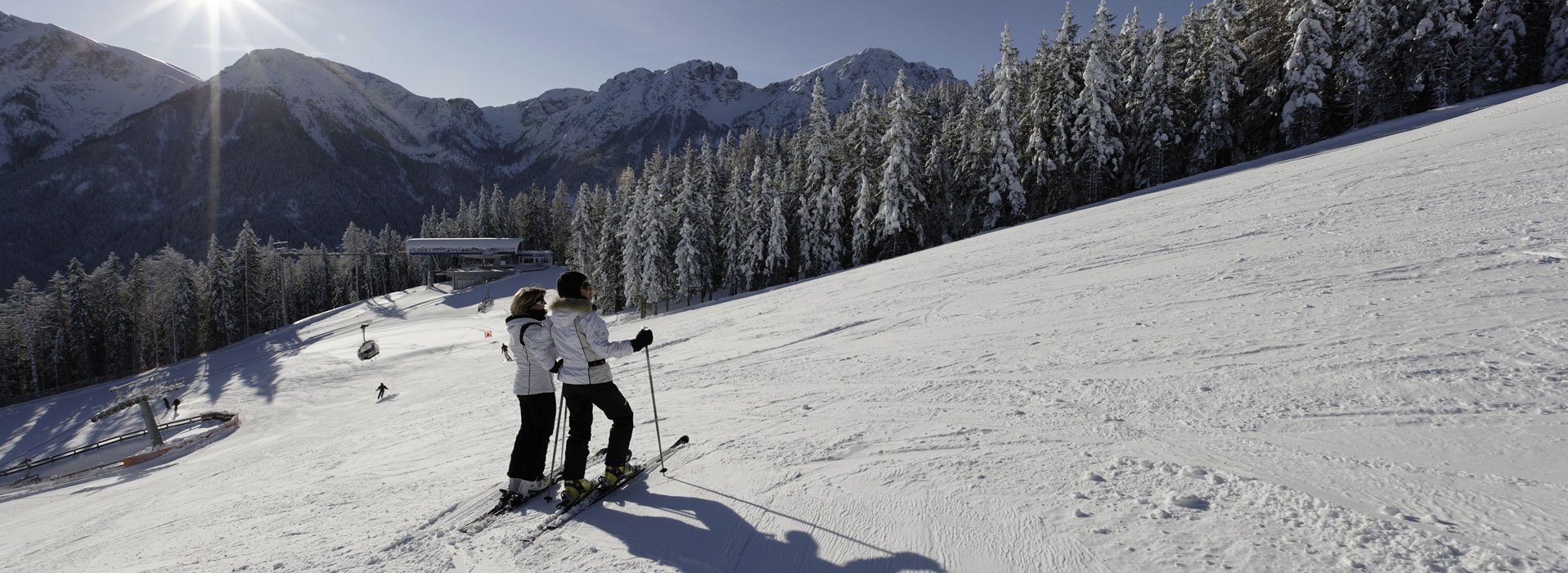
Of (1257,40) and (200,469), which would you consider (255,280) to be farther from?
(1257,40)

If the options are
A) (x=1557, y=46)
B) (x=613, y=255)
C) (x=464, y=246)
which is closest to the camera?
(x=1557, y=46)

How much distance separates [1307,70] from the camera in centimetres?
2955

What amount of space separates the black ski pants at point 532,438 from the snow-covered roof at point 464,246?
269ft

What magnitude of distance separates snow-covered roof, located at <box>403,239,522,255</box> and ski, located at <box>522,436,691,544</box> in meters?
82.3

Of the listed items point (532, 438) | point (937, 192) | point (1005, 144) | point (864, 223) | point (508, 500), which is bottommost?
point (508, 500)

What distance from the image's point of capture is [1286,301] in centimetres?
702

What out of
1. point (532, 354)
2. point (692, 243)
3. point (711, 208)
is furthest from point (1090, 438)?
point (711, 208)

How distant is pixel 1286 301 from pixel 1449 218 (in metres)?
4.41

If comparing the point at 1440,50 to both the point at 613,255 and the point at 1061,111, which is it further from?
the point at 613,255

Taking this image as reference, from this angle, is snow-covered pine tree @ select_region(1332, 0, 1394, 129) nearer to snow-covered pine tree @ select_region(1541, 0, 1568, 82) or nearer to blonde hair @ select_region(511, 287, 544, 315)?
snow-covered pine tree @ select_region(1541, 0, 1568, 82)

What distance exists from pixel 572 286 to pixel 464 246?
274 ft

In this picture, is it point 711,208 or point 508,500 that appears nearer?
point 508,500

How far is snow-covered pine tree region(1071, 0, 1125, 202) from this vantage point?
30.9 metres

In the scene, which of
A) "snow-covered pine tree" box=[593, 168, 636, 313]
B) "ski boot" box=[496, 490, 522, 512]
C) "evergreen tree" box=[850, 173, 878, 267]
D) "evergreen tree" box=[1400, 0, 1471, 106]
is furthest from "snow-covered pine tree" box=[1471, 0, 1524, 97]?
"snow-covered pine tree" box=[593, 168, 636, 313]
